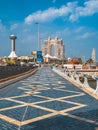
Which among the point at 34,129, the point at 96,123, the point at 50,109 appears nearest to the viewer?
the point at 34,129

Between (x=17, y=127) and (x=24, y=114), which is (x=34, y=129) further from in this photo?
(x=24, y=114)

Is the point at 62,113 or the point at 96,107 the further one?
the point at 96,107

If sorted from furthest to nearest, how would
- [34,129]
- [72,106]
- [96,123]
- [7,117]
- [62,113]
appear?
[72,106] → [62,113] → [7,117] → [96,123] → [34,129]

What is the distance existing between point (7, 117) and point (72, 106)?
2.97 metres

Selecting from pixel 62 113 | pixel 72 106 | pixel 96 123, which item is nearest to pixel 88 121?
pixel 96 123

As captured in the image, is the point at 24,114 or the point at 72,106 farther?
the point at 72,106

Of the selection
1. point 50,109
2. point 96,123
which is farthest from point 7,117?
point 96,123

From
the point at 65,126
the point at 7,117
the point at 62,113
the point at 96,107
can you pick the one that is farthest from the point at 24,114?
the point at 96,107

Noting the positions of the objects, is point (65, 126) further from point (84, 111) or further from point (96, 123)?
point (84, 111)

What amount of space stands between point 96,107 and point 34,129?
3.95 metres

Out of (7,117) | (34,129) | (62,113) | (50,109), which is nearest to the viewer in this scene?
(34,129)

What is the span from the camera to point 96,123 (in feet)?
24.2

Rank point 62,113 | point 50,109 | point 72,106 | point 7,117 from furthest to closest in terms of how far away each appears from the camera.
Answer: point 72,106, point 50,109, point 62,113, point 7,117

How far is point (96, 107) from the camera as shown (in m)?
10.1
